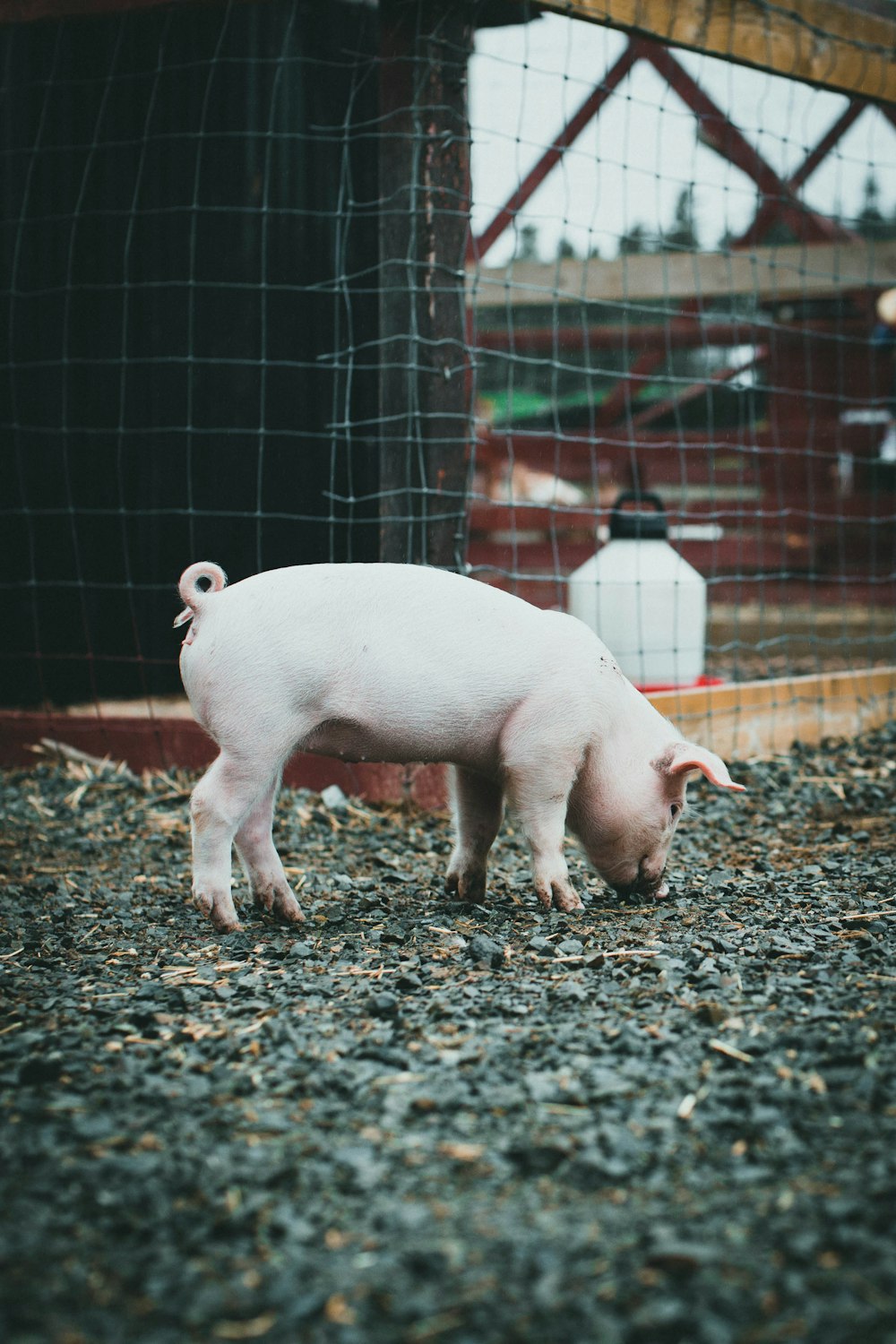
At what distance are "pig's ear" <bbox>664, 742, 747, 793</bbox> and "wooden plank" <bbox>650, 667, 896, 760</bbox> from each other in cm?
148

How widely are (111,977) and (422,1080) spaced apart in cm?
77

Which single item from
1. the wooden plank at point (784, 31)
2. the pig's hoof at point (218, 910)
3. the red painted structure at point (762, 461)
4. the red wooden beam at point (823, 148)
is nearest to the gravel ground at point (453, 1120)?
the pig's hoof at point (218, 910)

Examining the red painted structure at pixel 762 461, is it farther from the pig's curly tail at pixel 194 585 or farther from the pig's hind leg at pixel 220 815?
the pig's hind leg at pixel 220 815

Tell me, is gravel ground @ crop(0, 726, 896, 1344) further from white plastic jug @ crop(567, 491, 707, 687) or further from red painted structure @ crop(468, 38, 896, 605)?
red painted structure @ crop(468, 38, 896, 605)

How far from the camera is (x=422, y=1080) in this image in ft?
5.71

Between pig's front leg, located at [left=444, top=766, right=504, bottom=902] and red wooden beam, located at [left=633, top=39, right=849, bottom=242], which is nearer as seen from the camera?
pig's front leg, located at [left=444, top=766, right=504, bottom=902]

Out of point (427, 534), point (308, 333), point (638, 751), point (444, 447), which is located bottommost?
point (638, 751)

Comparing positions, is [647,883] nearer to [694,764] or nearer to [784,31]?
[694,764]

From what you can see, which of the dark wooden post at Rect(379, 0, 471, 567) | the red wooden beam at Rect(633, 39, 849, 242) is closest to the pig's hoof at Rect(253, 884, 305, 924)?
the dark wooden post at Rect(379, 0, 471, 567)

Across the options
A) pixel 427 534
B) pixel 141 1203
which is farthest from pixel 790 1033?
pixel 427 534

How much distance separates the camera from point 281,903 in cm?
267

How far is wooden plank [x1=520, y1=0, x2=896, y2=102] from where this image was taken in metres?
4.09

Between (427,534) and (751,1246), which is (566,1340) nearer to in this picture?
(751,1246)

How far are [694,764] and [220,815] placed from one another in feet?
3.23
